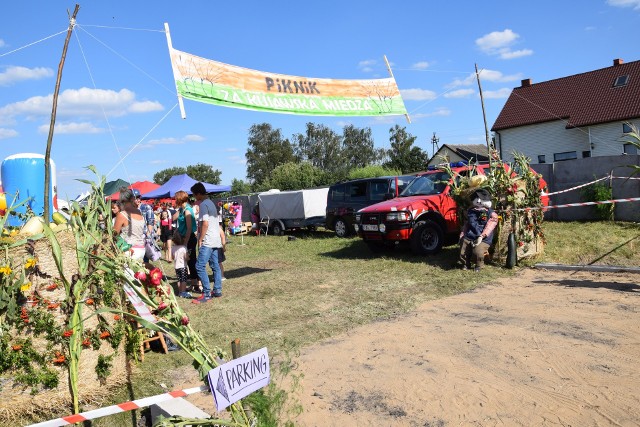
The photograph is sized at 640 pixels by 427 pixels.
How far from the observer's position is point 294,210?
19.9 meters

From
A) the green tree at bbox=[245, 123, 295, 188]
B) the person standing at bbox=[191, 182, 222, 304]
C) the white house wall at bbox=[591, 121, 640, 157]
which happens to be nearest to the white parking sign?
the person standing at bbox=[191, 182, 222, 304]

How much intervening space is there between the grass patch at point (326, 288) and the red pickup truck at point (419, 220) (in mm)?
352

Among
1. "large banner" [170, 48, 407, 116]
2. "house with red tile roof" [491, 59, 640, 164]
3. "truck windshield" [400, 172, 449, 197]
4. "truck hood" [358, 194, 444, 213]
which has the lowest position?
"truck hood" [358, 194, 444, 213]

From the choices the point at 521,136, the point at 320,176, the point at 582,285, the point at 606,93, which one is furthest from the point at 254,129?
the point at 582,285

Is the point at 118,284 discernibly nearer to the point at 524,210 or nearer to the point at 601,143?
the point at 524,210

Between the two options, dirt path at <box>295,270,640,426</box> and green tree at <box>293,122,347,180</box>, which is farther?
green tree at <box>293,122,347,180</box>

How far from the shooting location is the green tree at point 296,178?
50.0m

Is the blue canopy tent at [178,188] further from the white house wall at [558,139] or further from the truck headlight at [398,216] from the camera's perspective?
the white house wall at [558,139]

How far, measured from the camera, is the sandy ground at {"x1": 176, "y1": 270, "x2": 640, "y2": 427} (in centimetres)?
366

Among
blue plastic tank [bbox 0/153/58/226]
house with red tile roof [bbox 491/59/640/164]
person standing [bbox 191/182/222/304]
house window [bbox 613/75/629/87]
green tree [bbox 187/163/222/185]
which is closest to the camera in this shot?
person standing [bbox 191/182/222/304]

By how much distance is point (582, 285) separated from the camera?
24.3 feet

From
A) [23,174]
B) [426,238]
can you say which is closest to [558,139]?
[426,238]

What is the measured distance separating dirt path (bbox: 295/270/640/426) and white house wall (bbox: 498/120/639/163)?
2234 cm

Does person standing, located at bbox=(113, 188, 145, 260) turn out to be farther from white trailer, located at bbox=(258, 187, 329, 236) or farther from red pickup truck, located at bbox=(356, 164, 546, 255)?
white trailer, located at bbox=(258, 187, 329, 236)
